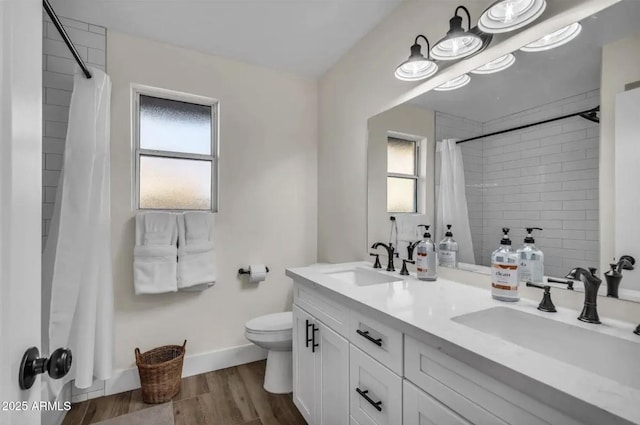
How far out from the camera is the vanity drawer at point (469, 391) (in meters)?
0.65

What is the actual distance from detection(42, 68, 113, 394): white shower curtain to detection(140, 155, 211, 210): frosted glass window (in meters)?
0.51

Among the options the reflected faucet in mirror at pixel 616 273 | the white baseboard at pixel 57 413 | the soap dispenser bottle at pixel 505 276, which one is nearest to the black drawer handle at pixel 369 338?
the soap dispenser bottle at pixel 505 276

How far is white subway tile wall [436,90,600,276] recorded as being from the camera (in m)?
1.07

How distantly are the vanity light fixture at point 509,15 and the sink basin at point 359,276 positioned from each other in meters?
1.30

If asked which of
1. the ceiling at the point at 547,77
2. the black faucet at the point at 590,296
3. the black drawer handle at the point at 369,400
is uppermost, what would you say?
the ceiling at the point at 547,77

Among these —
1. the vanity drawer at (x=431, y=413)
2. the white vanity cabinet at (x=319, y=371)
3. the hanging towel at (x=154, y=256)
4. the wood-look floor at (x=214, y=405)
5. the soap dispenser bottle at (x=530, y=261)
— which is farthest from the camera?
the hanging towel at (x=154, y=256)

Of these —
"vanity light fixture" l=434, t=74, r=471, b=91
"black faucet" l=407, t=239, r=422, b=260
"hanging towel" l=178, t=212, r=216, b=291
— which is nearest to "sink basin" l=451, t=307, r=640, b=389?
"black faucet" l=407, t=239, r=422, b=260

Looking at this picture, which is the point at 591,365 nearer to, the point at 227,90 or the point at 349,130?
the point at 349,130

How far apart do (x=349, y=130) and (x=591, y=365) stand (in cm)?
193

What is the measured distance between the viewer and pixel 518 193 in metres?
1.27

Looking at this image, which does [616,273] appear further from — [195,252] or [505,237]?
[195,252]

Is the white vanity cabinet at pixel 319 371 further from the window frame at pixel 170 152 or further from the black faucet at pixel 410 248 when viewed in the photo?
the window frame at pixel 170 152

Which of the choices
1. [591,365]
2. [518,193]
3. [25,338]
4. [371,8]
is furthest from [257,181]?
[591,365]

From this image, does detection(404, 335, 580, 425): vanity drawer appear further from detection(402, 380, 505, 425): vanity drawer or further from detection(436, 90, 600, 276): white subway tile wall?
detection(436, 90, 600, 276): white subway tile wall
